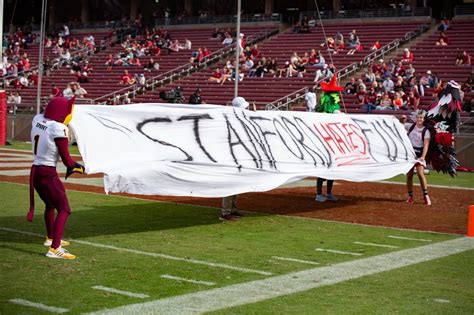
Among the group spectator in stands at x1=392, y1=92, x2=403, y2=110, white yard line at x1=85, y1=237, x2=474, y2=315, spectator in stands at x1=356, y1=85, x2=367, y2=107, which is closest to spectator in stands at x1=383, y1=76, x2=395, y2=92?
spectator in stands at x1=356, y1=85, x2=367, y2=107

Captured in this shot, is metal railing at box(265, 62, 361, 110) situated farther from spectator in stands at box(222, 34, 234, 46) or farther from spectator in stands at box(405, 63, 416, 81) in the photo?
spectator in stands at box(222, 34, 234, 46)

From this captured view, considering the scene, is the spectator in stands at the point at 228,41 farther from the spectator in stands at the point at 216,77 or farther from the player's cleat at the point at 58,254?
the player's cleat at the point at 58,254

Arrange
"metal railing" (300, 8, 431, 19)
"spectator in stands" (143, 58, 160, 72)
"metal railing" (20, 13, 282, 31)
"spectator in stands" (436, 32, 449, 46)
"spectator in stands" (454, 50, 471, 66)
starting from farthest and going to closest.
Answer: "metal railing" (20, 13, 282, 31) → "spectator in stands" (143, 58, 160, 72) → "metal railing" (300, 8, 431, 19) → "spectator in stands" (436, 32, 449, 46) → "spectator in stands" (454, 50, 471, 66)

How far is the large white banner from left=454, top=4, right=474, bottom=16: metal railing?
74.8 ft

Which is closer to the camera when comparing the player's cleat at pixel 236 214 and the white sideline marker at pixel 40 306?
the white sideline marker at pixel 40 306

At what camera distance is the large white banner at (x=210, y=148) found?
8766mm

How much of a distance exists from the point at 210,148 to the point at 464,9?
26652 millimetres

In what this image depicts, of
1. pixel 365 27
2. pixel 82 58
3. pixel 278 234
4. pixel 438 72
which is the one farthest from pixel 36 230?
pixel 82 58

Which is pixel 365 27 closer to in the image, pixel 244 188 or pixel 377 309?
pixel 244 188

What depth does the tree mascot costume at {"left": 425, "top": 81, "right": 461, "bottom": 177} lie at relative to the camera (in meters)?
13.9

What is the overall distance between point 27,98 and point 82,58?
641cm

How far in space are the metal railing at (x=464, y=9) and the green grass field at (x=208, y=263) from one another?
25.3m

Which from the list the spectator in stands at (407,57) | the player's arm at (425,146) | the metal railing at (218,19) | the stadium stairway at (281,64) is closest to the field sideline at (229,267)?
the player's arm at (425,146)

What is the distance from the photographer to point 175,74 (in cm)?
3506
